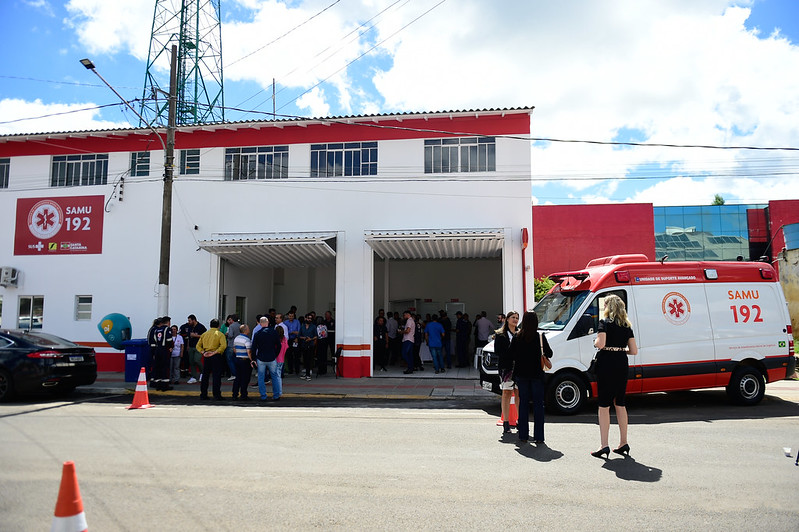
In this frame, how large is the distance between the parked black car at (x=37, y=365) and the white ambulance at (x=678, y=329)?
825 cm

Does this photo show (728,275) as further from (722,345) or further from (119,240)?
(119,240)

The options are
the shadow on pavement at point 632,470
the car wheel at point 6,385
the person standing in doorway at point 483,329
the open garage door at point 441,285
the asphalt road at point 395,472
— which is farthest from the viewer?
the open garage door at point 441,285

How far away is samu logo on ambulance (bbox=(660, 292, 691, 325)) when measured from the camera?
30.9ft

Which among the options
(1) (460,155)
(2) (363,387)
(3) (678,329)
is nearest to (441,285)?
(1) (460,155)

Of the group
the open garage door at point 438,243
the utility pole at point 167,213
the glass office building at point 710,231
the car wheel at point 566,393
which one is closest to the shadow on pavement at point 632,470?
the car wheel at point 566,393

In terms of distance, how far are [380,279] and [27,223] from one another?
11.7 metres

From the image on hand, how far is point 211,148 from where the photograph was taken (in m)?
16.3

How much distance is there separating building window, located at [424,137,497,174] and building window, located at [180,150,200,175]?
6788mm

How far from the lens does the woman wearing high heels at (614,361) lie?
628cm

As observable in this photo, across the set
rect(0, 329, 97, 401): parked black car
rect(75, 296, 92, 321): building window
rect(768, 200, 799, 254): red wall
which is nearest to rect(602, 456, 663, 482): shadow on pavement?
rect(0, 329, 97, 401): parked black car

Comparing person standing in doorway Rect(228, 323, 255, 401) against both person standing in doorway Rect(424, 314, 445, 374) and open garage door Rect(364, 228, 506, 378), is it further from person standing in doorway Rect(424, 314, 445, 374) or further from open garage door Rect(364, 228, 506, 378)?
open garage door Rect(364, 228, 506, 378)

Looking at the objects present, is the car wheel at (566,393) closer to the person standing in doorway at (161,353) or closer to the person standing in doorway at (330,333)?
the person standing in doorway at (330,333)

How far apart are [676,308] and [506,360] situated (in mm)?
4016

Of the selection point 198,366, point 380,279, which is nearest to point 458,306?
point 380,279
